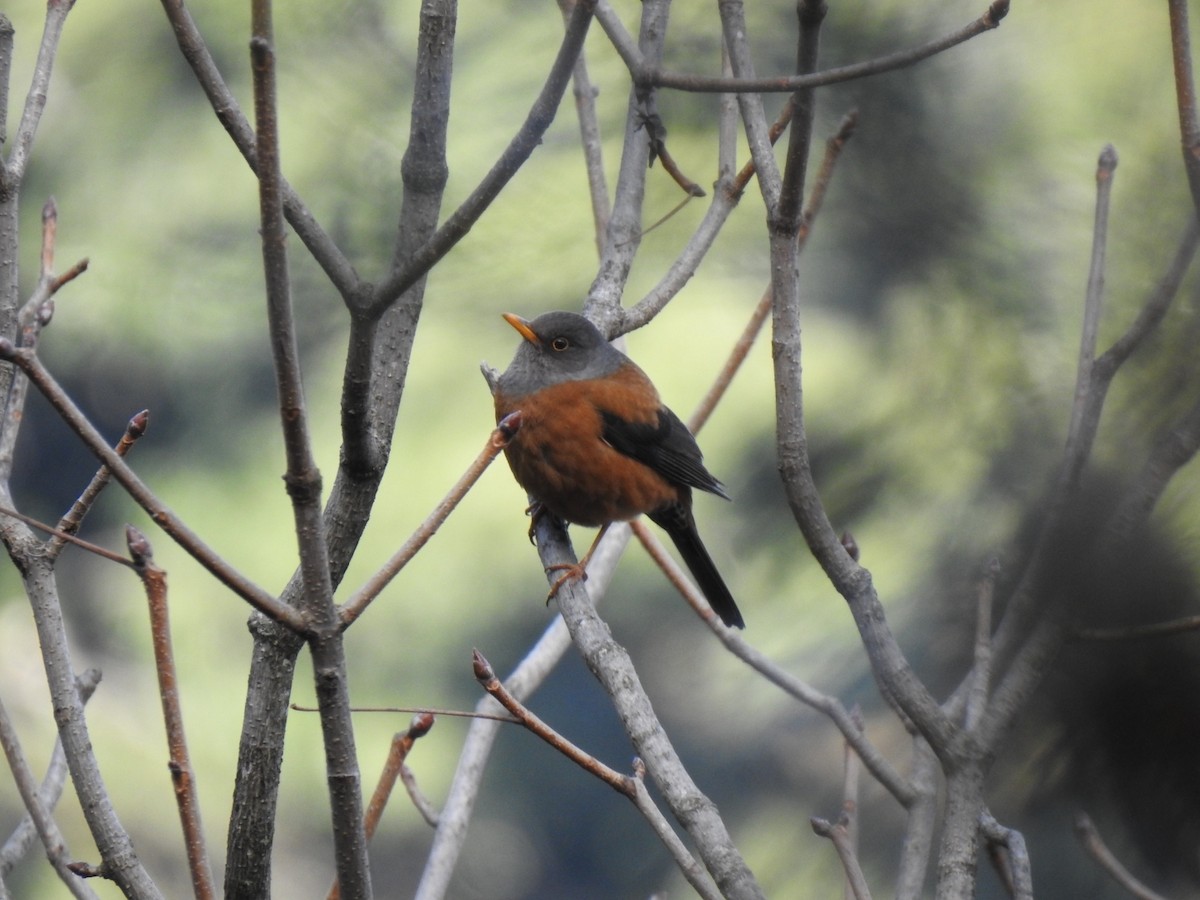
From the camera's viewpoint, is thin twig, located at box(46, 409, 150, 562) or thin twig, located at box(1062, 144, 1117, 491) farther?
thin twig, located at box(46, 409, 150, 562)

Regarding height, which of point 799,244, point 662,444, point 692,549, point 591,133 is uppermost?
point 591,133

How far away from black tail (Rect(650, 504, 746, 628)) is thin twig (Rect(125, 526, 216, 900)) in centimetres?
236

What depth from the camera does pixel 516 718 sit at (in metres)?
1.64

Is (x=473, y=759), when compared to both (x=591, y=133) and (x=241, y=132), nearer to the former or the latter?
(x=241, y=132)

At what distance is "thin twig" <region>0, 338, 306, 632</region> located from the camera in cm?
114

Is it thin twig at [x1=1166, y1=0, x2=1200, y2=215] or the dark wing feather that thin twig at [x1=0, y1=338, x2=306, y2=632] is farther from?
the dark wing feather

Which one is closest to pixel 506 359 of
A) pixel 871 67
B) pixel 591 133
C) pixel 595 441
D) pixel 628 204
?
pixel 595 441

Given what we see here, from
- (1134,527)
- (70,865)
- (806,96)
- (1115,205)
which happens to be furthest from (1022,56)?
(70,865)

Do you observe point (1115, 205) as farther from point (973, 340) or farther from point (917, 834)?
point (917, 834)

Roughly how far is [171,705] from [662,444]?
95.9 inches

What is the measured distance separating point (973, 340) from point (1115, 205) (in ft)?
1.26

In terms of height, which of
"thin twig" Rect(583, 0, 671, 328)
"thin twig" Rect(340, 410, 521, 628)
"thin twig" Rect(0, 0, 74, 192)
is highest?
"thin twig" Rect(583, 0, 671, 328)

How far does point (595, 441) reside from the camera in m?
3.65

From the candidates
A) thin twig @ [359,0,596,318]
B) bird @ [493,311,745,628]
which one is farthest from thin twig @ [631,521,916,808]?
thin twig @ [359,0,596,318]
